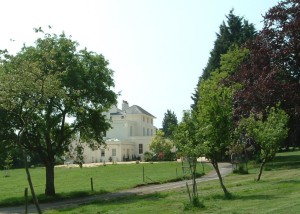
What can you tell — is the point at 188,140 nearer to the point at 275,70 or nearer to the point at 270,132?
the point at 270,132

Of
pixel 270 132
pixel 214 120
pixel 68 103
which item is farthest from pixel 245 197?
pixel 68 103

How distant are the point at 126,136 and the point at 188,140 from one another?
73058mm

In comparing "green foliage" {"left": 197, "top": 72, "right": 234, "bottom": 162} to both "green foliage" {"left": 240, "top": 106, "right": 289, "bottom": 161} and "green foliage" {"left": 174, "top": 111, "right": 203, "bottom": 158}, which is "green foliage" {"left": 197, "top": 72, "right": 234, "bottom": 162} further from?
"green foliage" {"left": 240, "top": 106, "right": 289, "bottom": 161}

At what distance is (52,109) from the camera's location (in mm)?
28188

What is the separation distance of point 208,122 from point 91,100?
12012 millimetres

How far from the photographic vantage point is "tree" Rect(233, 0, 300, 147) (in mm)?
32750

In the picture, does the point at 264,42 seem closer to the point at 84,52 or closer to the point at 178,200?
the point at 84,52

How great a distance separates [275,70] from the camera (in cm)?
3344

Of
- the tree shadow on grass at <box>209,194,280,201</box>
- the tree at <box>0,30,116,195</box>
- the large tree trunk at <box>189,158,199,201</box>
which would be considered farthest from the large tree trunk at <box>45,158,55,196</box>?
the tree shadow on grass at <box>209,194,280,201</box>

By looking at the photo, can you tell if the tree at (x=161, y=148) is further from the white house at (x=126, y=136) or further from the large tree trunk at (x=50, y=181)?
the large tree trunk at (x=50, y=181)

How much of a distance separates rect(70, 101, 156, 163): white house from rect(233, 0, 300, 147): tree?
47.1 metres

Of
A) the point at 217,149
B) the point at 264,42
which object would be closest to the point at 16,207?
the point at 217,149

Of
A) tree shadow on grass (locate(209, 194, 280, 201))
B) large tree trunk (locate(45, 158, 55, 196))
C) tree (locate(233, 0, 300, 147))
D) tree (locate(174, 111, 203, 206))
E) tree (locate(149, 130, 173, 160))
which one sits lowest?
tree shadow on grass (locate(209, 194, 280, 201))

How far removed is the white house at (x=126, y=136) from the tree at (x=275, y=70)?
47108 millimetres
